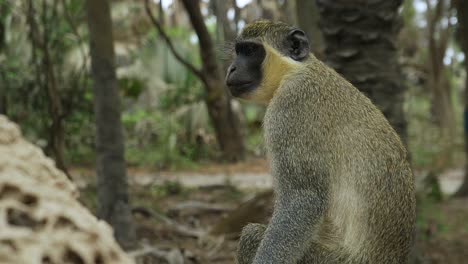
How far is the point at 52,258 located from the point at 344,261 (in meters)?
2.26

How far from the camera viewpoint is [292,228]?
11.8 ft

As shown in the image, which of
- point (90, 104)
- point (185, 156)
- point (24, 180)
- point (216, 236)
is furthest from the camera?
point (185, 156)

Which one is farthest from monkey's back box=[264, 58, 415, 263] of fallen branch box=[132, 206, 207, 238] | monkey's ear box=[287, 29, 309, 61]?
fallen branch box=[132, 206, 207, 238]

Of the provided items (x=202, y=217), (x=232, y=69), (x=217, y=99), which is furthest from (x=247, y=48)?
(x=217, y=99)

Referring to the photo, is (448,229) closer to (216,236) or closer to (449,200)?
(449,200)

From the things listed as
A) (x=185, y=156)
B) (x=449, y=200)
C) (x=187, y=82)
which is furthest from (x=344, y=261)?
(x=187, y=82)

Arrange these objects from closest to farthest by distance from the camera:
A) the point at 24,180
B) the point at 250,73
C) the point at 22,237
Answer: the point at 22,237 → the point at 24,180 → the point at 250,73

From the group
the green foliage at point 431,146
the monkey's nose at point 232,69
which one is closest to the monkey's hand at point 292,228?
the monkey's nose at point 232,69

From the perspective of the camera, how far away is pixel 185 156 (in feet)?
54.4

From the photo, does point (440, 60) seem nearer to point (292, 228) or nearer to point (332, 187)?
point (332, 187)

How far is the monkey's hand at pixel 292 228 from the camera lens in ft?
11.8

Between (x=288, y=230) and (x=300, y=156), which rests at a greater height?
(x=300, y=156)

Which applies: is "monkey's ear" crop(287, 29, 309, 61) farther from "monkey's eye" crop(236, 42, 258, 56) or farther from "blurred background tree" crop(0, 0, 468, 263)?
"blurred background tree" crop(0, 0, 468, 263)

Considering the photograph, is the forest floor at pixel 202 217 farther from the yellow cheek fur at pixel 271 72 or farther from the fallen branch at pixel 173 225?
the yellow cheek fur at pixel 271 72
